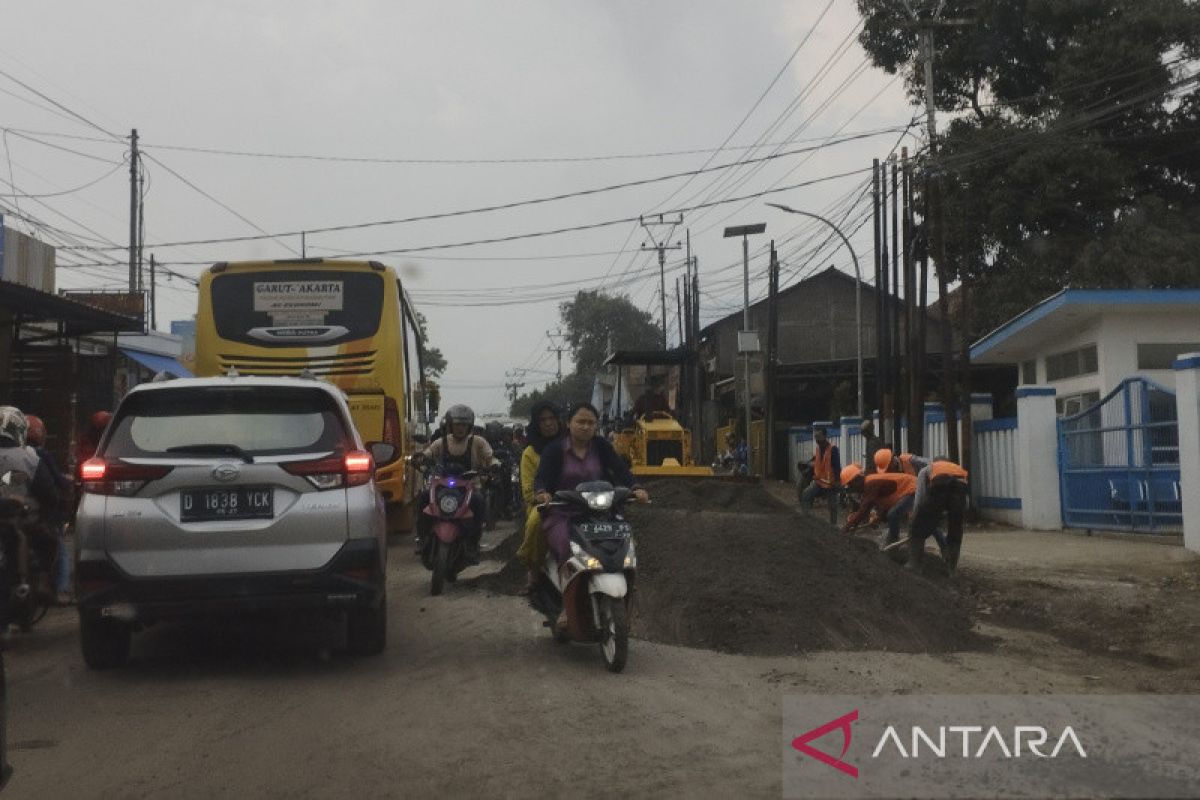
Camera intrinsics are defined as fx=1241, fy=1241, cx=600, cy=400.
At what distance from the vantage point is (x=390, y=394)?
15.3m

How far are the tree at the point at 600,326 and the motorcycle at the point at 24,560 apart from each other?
80.0 meters

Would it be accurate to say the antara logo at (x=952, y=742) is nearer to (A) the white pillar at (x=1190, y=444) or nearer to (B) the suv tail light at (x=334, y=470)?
(B) the suv tail light at (x=334, y=470)

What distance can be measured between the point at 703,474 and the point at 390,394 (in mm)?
7657

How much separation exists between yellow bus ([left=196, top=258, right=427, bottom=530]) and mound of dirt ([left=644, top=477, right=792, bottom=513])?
14.6ft

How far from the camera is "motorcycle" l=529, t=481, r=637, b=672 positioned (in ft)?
23.7

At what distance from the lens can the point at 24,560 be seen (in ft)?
26.3

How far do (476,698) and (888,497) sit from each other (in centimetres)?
713

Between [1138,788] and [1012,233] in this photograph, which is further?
[1012,233]

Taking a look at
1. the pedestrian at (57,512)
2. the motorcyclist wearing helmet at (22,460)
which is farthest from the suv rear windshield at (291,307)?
the motorcyclist wearing helmet at (22,460)

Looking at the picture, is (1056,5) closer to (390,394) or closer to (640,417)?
(640,417)

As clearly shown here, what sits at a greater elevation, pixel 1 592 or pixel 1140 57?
pixel 1140 57

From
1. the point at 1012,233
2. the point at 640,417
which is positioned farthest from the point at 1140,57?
the point at 640,417

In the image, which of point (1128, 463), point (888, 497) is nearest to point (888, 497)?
point (888, 497)

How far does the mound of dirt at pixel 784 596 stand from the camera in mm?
8226
